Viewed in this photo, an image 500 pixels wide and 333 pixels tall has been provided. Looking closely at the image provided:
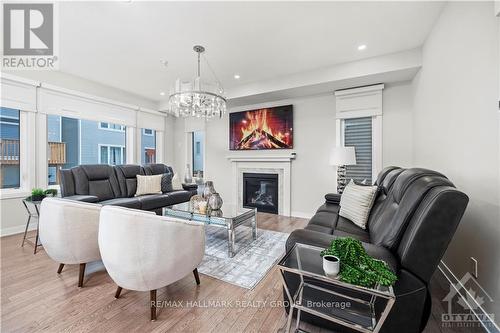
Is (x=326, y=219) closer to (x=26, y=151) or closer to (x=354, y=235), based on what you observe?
(x=354, y=235)

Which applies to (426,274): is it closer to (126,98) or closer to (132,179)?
(132,179)

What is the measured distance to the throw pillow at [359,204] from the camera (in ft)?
7.35

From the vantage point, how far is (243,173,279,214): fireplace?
4773mm

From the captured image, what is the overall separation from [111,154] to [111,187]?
1.76 m

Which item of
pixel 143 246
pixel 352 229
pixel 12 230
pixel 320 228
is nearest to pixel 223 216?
pixel 320 228

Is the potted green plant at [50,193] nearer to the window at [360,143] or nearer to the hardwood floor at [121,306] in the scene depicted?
the hardwood floor at [121,306]

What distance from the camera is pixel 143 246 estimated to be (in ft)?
4.85

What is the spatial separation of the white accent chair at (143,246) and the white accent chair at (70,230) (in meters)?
0.44

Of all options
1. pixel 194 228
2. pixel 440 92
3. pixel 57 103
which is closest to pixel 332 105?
pixel 440 92

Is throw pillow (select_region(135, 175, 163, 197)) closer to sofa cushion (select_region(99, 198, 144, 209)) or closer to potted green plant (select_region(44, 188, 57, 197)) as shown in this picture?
sofa cushion (select_region(99, 198, 144, 209))

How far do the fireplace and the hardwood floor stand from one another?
2607 mm

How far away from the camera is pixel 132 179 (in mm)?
4047

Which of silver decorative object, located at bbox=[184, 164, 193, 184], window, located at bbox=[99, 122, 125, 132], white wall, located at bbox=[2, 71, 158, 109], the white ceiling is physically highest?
the white ceiling

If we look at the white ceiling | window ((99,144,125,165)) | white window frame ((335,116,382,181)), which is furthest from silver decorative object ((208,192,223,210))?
window ((99,144,125,165))
